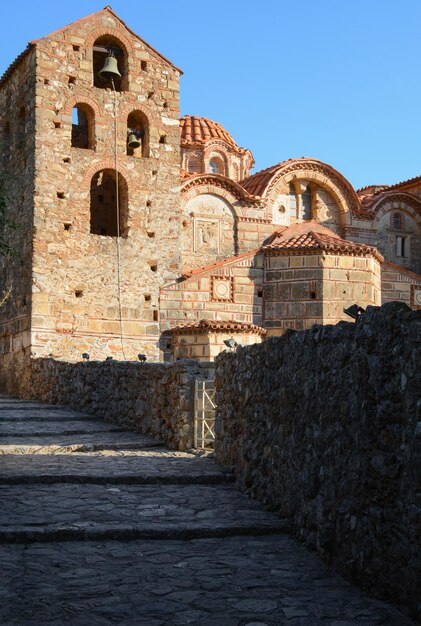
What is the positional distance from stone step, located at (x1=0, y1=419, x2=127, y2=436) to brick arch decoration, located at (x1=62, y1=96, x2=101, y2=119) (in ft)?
26.8

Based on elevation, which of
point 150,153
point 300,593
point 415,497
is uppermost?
point 150,153

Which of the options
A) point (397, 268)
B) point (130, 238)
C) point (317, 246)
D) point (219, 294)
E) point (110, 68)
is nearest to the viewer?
point (110, 68)

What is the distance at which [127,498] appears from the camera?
553cm

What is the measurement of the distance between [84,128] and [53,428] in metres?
10.3

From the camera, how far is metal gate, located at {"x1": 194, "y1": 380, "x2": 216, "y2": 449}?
25.0 feet

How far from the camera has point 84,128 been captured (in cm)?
1831

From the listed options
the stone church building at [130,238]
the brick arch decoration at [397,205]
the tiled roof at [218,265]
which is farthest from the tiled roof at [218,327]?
the brick arch decoration at [397,205]

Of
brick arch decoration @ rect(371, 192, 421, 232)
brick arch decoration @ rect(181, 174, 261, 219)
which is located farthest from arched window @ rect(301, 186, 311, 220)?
brick arch decoration @ rect(371, 192, 421, 232)

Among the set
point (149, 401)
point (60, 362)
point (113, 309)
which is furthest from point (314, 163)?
point (149, 401)

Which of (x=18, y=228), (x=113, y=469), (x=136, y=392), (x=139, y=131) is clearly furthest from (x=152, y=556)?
(x=139, y=131)

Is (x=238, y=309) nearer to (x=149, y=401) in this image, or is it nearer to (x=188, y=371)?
(x=149, y=401)

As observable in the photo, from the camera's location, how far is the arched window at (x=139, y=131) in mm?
17406

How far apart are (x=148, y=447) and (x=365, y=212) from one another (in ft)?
44.3

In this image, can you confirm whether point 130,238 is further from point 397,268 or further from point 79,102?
point 397,268
